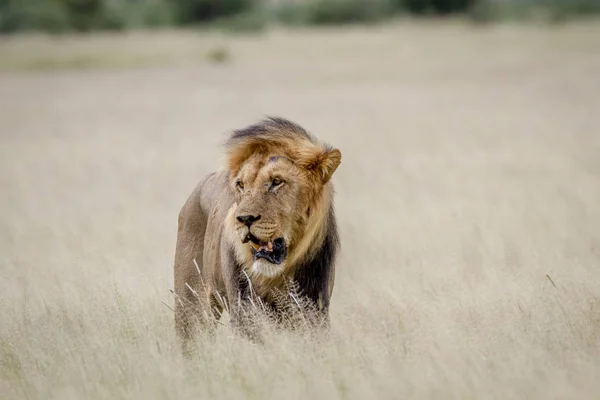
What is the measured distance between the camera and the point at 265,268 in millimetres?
4977

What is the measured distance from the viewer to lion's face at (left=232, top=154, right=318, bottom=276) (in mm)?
4871

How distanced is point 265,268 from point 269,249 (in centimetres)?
9

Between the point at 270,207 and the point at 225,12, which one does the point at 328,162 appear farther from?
the point at 225,12

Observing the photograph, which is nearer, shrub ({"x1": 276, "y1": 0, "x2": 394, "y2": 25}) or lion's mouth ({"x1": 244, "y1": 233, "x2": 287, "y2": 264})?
lion's mouth ({"x1": 244, "y1": 233, "x2": 287, "y2": 264})

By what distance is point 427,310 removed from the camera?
567 centimetres

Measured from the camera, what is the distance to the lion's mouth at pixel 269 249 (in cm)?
495

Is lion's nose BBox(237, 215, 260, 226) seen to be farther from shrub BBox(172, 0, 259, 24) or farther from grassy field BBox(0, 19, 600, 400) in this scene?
shrub BBox(172, 0, 259, 24)

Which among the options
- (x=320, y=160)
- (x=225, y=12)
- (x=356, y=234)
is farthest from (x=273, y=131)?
(x=225, y=12)

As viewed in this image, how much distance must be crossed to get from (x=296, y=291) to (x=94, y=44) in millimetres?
40497

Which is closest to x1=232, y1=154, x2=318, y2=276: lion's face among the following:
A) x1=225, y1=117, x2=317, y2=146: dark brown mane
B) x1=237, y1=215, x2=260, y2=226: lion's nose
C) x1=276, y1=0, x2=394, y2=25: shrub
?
x1=237, y1=215, x2=260, y2=226: lion's nose

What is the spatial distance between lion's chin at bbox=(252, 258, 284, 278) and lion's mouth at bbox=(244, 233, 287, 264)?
0.06ft

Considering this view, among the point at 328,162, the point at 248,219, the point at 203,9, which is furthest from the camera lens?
the point at 203,9

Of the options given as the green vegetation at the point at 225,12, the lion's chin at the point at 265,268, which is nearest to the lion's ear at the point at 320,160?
the lion's chin at the point at 265,268

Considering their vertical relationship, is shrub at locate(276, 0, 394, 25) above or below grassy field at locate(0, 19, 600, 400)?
below
